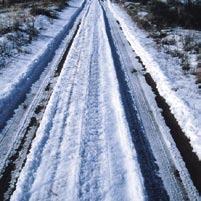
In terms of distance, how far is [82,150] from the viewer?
19.6ft

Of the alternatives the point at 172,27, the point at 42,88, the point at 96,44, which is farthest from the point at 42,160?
the point at 172,27

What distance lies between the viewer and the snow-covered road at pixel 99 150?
503cm

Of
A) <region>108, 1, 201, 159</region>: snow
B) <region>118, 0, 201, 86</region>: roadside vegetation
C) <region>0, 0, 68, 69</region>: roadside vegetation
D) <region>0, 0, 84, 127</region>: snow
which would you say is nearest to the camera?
<region>108, 1, 201, 159</region>: snow

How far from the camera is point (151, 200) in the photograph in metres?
4.89

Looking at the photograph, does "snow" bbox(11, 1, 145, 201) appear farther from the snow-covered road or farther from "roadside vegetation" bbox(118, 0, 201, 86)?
"roadside vegetation" bbox(118, 0, 201, 86)

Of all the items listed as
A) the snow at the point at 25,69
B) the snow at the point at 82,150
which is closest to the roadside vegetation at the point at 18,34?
the snow at the point at 25,69

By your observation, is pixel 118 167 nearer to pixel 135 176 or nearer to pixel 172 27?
pixel 135 176

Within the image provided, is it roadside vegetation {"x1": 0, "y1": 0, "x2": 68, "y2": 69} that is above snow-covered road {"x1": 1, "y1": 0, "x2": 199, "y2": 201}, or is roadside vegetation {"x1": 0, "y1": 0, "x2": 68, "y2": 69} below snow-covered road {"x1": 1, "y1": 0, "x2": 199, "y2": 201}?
above

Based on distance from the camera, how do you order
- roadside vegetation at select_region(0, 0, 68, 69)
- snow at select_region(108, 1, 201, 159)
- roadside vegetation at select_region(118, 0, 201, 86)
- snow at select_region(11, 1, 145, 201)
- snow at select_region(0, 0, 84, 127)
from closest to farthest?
1. snow at select_region(11, 1, 145, 201)
2. snow at select_region(108, 1, 201, 159)
3. snow at select_region(0, 0, 84, 127)
4. roadside vegetation at select_region(0, 0, 68, 69)
5. roadside vegetation at select_region(118, 0, 201, 86)

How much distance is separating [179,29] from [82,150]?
47.7 feet

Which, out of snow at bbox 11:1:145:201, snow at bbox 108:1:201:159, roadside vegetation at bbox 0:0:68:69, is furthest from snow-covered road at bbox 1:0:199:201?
roadside vegetation at bbox 0:0:68:69

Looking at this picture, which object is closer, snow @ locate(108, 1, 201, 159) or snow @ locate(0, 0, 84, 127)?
snow @ locate(108, 1, 201, 159)

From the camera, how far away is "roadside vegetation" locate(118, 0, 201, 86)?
40.7 feet

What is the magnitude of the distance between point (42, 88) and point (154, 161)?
4263 millimetres
